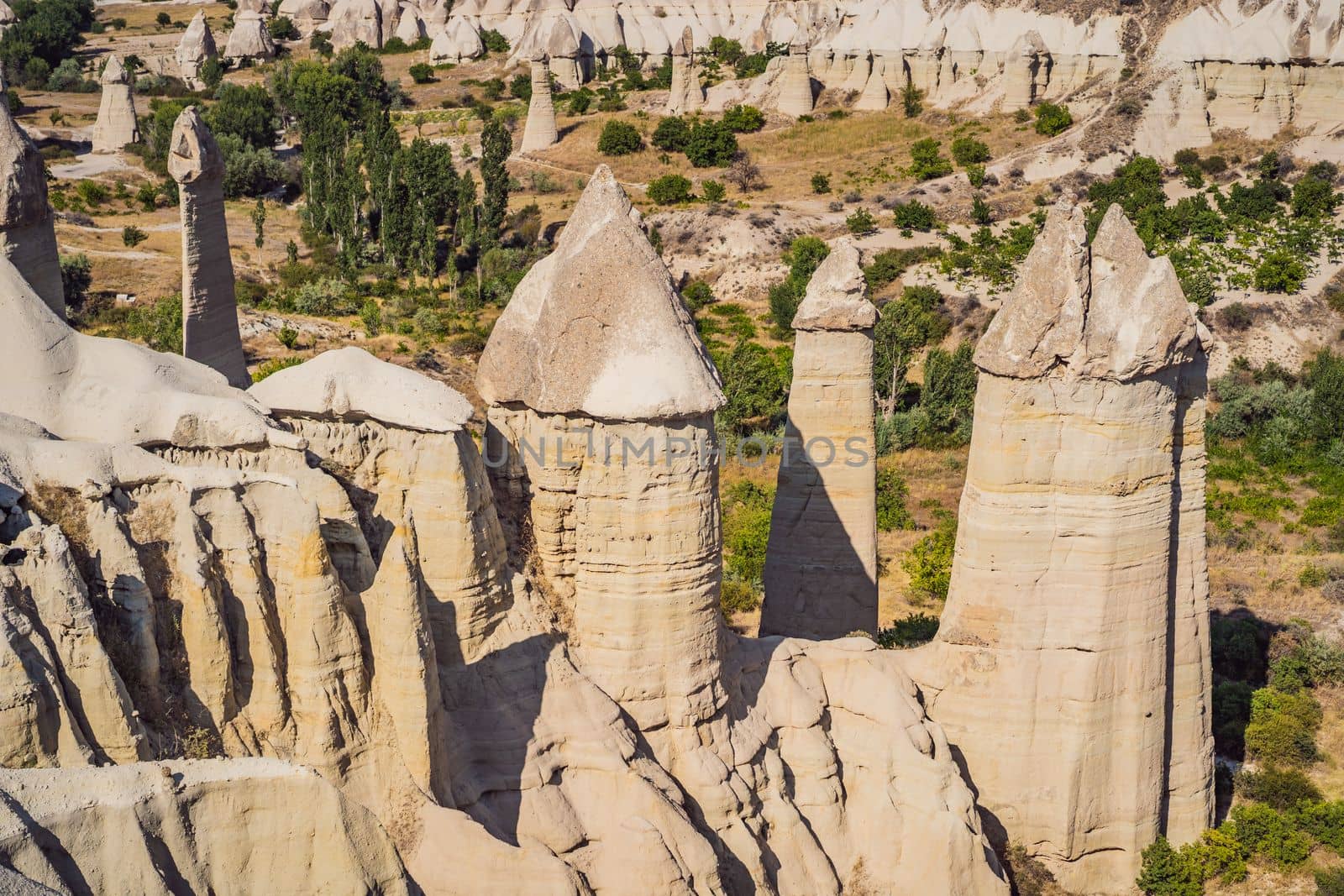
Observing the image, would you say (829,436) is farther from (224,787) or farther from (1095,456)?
(224,787)

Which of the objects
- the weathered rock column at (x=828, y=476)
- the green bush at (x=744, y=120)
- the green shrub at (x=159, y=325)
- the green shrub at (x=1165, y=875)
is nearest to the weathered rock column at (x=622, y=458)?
the weathered rock column at (x=828, y=476)

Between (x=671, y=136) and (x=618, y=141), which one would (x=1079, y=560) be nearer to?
(x=618, y=141)

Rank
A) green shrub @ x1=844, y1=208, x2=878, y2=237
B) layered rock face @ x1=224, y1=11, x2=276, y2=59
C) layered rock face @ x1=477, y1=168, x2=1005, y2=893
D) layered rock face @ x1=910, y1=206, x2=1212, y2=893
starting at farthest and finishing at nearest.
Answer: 1. layered rock face @ x1=224, y1=11, x2=276, y2=59
2. green shrub @ x1=844, y1=208, x2=878, y2=237
3. layered rock face @ x1=910, y1=206, x2=1212, y2=893
4. layered rock face @ x1=477, y1=168, x2=1005, y2=893

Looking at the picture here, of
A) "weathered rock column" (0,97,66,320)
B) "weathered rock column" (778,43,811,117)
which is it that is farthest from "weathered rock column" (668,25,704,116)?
"weathered rock column" (0,97,66,320)

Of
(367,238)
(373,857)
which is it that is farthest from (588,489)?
(367,238)

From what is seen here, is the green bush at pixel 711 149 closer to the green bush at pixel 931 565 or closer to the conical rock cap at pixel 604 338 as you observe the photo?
the green bush at pixel 931 565

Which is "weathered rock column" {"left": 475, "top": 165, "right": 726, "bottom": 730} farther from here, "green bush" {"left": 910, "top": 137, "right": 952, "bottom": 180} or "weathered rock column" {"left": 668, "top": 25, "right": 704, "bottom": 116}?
"weathered rock column" {"left": 668, "top": 25, "right": 704, "bottom": 116}

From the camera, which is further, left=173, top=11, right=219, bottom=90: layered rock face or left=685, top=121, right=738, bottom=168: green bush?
left=173, top=11, right=219, bottom=90: layered rock face

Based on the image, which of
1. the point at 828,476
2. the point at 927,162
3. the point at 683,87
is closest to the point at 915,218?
the point at 927,162
